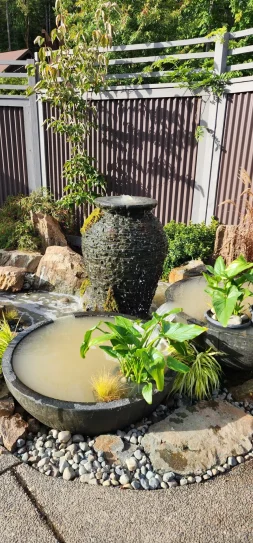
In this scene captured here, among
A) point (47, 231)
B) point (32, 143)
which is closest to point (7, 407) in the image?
point (47, 231)

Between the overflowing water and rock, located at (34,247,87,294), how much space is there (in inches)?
63.9

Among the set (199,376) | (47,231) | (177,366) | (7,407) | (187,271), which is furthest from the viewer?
(47,231)

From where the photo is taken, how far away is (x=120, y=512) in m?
1.88

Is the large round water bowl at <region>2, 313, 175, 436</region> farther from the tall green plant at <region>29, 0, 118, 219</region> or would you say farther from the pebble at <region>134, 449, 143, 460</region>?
the tall green plant at <region>29, 0, 118, 219</region>

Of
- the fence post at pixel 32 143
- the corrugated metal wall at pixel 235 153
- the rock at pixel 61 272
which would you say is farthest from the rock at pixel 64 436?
the fence post at pixel 32 143

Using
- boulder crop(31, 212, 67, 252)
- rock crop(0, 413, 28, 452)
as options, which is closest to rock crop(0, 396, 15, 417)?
rock crop(0, 413, 28, 452)

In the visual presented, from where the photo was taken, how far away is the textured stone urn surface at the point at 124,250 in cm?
325

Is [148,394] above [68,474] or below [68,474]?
above

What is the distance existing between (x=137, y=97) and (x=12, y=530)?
17.6 feet

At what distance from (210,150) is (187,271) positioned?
5.73 ft

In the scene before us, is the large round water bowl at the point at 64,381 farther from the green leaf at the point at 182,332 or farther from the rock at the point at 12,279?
the rock at the point at 12,279

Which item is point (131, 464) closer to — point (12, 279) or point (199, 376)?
point (199, 376)

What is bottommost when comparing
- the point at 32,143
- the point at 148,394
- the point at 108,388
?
the point at 108,388

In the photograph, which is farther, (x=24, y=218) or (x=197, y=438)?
(x=24, y=218)
